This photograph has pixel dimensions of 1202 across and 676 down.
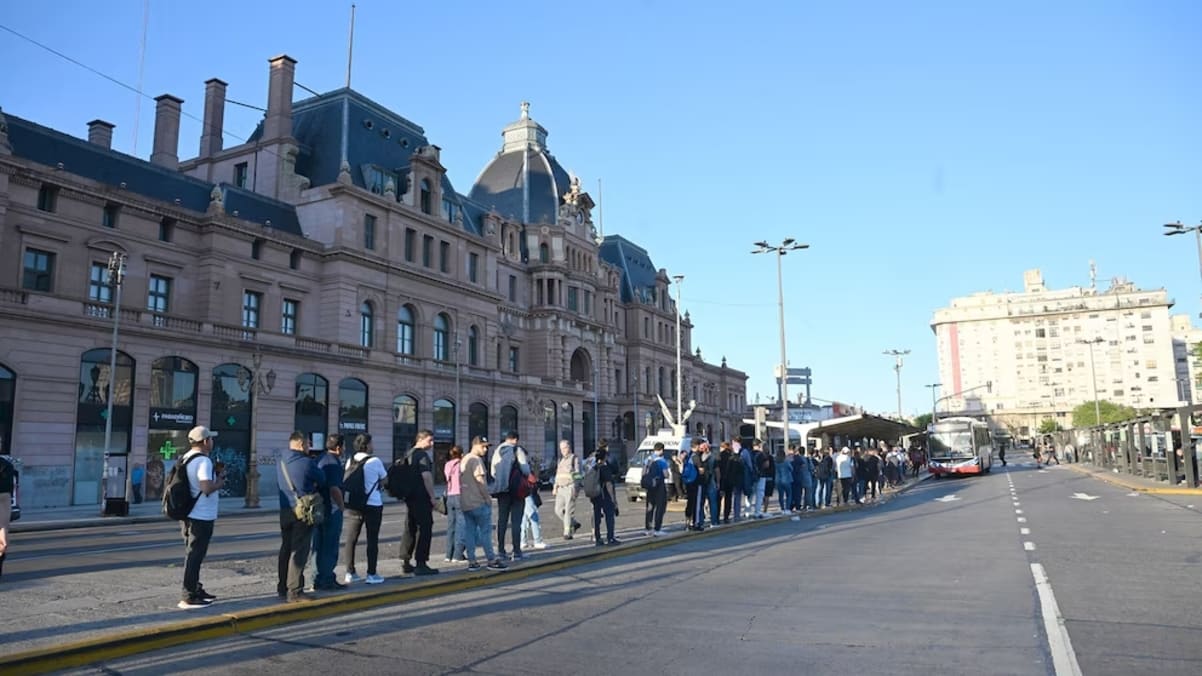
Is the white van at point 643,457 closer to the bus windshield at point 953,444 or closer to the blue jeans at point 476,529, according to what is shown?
the blue jeans at point 476,529

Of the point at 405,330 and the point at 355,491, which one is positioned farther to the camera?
the point at 405,330

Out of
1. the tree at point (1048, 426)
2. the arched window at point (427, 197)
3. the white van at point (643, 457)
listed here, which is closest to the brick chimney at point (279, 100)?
the arched window at point (427, 197)

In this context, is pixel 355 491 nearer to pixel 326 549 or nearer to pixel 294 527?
pixel 326 549

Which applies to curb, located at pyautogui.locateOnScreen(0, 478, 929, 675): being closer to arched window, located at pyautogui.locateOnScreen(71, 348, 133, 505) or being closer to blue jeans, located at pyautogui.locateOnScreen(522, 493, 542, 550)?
blue jeans, located at pyautogui.locateOnScreen(522, 493, 542, 550)

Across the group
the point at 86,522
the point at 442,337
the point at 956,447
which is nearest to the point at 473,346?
the point at 442,337

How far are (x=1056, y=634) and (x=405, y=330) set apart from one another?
147 ft

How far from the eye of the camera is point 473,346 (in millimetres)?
55406

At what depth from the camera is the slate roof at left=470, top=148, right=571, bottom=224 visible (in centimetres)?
7075

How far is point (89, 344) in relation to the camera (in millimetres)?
31938

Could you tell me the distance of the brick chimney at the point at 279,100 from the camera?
156 ft

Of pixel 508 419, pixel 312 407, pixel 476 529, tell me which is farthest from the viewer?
pixel 508 419

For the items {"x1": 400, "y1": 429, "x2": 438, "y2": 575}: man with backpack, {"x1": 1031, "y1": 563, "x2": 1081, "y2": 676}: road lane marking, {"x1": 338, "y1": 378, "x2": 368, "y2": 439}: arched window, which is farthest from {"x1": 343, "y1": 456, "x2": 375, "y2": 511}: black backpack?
{"x1": 338, "y1": 378, "x2": 368, "y2": 439}: arched window

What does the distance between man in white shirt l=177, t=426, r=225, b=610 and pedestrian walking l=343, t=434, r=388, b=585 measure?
194cm

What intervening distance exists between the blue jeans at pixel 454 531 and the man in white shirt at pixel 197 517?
418cm
